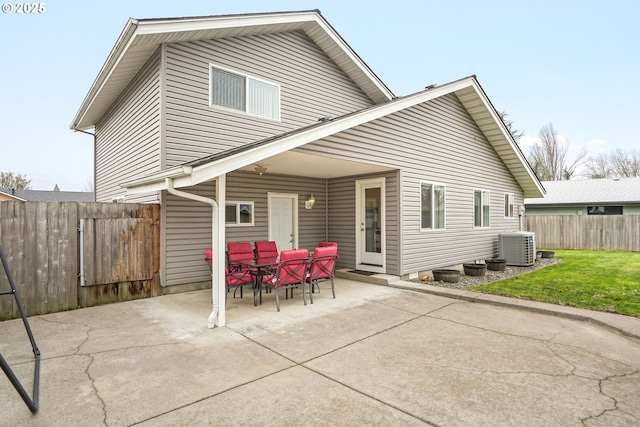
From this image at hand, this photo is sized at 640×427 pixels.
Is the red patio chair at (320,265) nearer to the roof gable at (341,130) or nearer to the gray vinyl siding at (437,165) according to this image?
the gray vinyl siding at (437,165)

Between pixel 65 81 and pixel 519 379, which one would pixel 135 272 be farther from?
pixel 65 81

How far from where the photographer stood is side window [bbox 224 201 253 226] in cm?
788

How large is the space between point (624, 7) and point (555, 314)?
15.2m

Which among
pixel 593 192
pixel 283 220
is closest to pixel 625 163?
pixel 593 192

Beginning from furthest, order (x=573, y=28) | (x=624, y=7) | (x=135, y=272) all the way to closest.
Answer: (x=573, y=28), (x=624, y=7), (x=135, y=272)

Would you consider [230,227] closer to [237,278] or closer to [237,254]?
[237,254]

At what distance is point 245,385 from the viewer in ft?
10.2

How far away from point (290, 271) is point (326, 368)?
2536mm

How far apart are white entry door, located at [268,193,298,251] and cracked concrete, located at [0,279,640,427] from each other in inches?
137

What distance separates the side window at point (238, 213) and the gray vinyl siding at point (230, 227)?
12 centimetres

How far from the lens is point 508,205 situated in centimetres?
1260

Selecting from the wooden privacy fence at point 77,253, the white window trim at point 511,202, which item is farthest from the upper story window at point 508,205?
the wooden privacy fence at point 77,253

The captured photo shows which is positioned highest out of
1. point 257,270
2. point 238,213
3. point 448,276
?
point 238,213

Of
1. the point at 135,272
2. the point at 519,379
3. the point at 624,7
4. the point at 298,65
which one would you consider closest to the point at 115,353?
the point at 135,272
